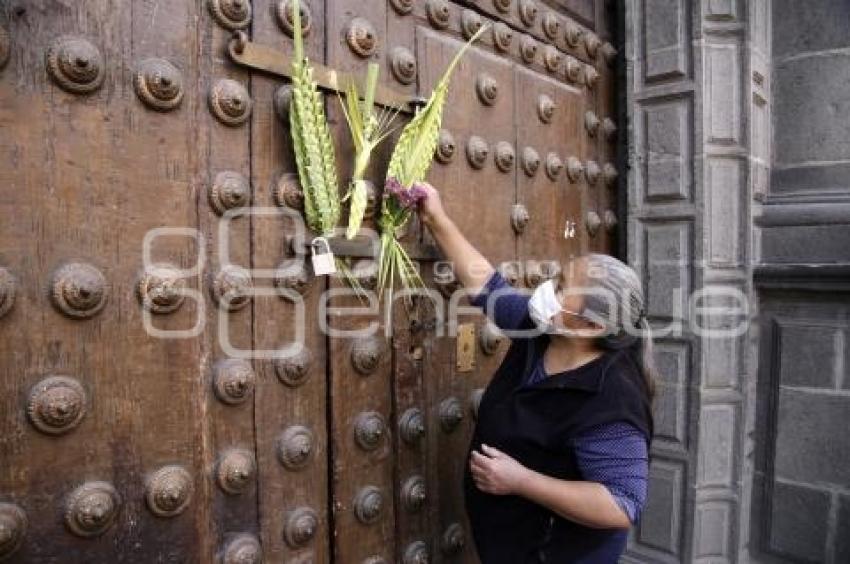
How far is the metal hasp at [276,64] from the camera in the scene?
1.31 metres

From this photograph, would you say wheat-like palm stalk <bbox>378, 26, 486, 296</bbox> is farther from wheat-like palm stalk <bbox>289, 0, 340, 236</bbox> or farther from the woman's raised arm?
wheat-like palm stalk <bbox>289, 0, 340, 236</bbox>

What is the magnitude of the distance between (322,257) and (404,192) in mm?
286

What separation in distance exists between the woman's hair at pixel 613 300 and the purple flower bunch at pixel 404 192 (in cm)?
Result: 44

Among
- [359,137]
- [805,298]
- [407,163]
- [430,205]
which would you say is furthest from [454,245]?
[805,298]

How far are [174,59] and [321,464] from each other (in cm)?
97

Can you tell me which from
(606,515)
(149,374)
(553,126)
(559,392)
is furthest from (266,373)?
(553,126)

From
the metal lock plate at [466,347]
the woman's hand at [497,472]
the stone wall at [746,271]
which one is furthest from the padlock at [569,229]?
the woman's hand at [497,472]

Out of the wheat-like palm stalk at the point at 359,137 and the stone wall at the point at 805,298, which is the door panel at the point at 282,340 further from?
the stone wall at the point at 805,298

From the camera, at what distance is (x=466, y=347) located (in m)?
1.93

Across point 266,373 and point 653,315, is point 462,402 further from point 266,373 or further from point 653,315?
point 653,315

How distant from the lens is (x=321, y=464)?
1.53 meters

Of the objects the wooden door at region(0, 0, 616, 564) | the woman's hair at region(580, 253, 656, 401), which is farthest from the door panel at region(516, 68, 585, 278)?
the woman's hair at region(580, 253, 656, 401)

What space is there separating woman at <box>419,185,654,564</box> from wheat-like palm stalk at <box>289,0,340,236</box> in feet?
0.98

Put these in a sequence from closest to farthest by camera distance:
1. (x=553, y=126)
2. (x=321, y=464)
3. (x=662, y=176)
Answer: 1. (x=321, y=464)
2. (x=553, y=126)
3. (x=662, y=176)
